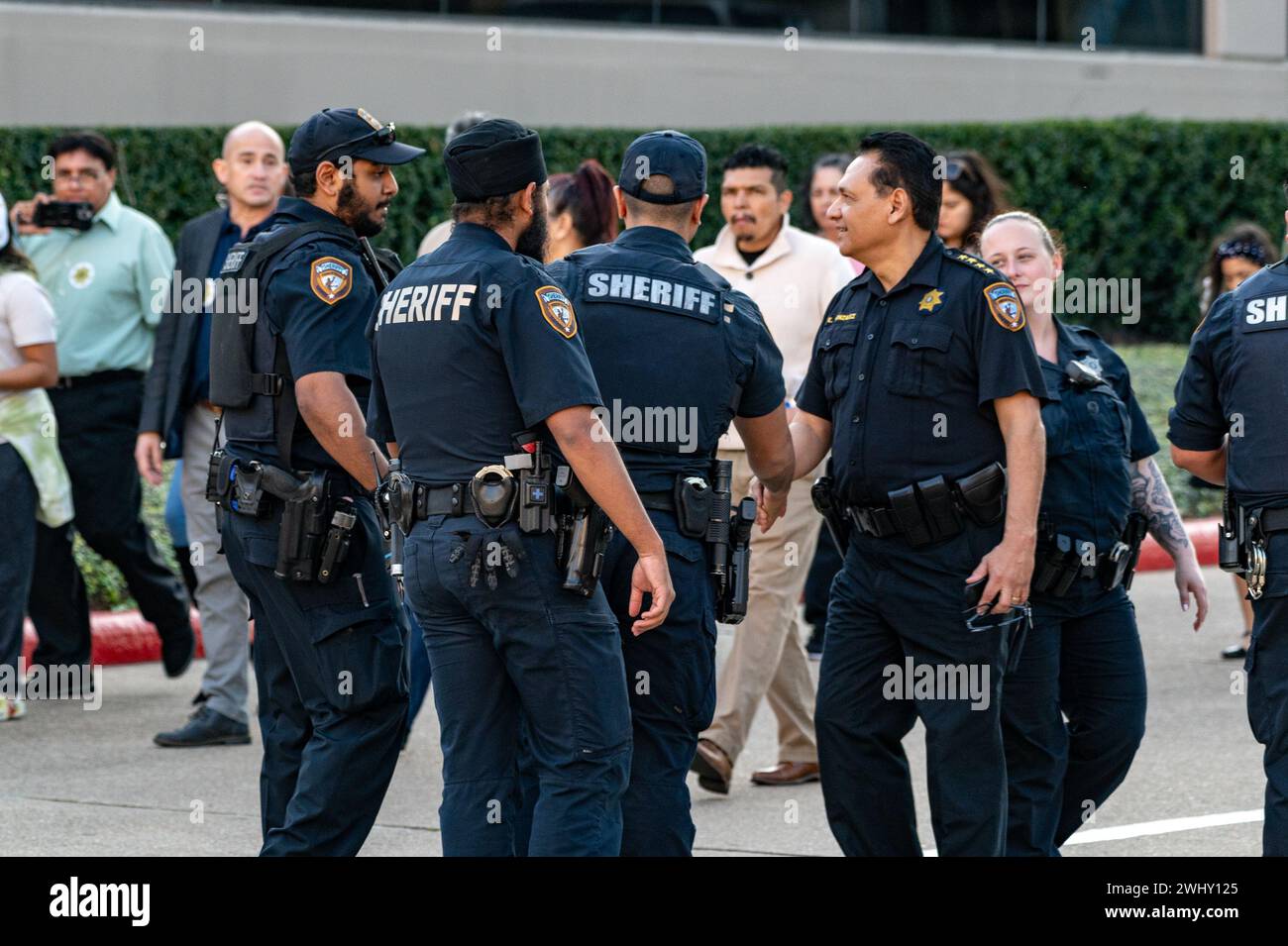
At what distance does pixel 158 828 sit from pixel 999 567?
293 cm

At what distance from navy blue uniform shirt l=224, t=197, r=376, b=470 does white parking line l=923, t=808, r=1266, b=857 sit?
2.31 meters

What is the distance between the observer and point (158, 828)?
245 inches

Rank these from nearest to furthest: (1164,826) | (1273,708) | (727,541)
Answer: (1273,708) < (727,541) < (1164,826)

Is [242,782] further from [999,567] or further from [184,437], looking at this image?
[999,567]

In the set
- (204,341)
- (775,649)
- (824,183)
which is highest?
(824,183)

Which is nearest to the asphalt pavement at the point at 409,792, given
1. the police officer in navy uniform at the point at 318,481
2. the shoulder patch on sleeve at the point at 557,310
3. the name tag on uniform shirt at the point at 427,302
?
the police officer in navy uniform at the point at 318,481

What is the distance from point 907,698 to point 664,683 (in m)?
0.62

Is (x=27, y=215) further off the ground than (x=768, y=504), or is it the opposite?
(x=27, y=215)

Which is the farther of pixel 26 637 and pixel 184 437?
pixel 26 637

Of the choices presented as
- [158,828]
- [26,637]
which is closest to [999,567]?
[158,828]

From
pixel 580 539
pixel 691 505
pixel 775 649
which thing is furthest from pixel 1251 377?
pixel 775 649

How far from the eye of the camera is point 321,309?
16.9ft

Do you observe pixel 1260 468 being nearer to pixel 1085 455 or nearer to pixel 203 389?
pixel 1085 455

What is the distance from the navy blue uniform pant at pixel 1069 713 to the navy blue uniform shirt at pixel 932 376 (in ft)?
1.94
